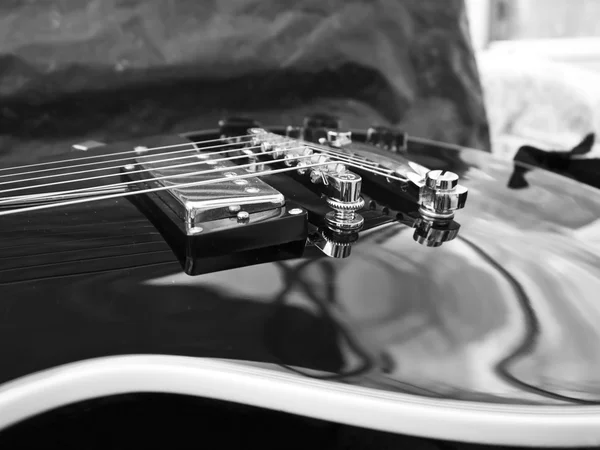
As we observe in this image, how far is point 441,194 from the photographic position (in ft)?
1.35

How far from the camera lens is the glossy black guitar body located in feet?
0.84

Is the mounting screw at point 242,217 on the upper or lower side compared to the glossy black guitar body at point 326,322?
upper

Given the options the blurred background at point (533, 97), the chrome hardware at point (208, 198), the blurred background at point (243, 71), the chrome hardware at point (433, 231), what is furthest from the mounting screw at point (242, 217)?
the blurred background at point (533, 97)

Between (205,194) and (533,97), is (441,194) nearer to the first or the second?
(205,194)

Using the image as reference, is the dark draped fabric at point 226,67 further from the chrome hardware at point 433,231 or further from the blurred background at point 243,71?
the chrome hardware at point 433,231

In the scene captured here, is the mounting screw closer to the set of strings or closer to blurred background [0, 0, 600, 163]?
the set of strings

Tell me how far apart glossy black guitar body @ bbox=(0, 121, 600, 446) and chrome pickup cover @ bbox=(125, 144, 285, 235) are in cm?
2

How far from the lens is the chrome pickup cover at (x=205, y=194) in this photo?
1.17 ft

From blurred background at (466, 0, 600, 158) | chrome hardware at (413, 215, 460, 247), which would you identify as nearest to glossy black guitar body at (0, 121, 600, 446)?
chrome hardware at (413, 215, 460, 247)

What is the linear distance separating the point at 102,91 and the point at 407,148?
1.58 feet

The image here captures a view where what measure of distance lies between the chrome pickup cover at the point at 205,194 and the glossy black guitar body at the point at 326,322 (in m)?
0.02

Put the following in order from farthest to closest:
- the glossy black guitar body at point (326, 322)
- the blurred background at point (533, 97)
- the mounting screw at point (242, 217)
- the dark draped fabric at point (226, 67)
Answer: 1. the blurred background at point (533, 97)
2. the dark draped fabric at point (226, 67)
3. the mounting screw at point (242, 217)
4. the glossy black guitar body at point (326, 322)

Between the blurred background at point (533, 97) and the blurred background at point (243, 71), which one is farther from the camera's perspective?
the blurred background at point (533, 97)

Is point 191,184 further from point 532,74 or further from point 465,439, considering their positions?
point 532,74
